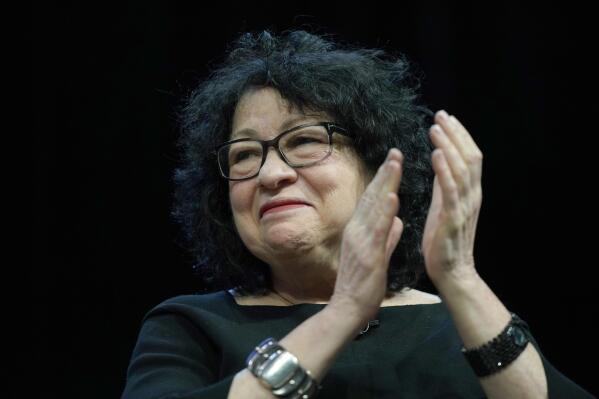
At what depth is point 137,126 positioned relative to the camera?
97.4 inches

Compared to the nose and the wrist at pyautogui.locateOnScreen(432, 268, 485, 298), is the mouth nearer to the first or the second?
the nose

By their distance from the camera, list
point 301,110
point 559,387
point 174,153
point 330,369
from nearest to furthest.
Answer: point 559,387 → point 330,369 → point 301,110 → point 174,153

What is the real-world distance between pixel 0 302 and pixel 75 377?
316mm

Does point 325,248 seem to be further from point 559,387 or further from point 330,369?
Answer: point 559,387

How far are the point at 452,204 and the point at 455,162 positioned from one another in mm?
74

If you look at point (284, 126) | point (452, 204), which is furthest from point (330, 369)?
point (284, 126)

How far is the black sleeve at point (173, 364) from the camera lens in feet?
4.66

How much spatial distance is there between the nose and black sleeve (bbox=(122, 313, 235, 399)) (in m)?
0.35

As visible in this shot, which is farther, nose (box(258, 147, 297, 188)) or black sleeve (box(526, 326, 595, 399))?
nose (box(258, 147, 297, 188))

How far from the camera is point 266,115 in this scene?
1.76 metres

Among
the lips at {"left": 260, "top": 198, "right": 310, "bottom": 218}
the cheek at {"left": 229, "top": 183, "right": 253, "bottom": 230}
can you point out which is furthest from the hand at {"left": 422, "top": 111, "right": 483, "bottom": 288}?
the cheek at {"left": 229, "top": 183, "right": 253, "bottom": 230}

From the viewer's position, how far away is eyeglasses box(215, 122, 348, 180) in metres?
1.70

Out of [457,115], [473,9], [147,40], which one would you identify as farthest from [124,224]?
[473,9]

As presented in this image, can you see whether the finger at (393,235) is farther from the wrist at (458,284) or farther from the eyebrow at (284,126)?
the eyebrow at (284,126)
